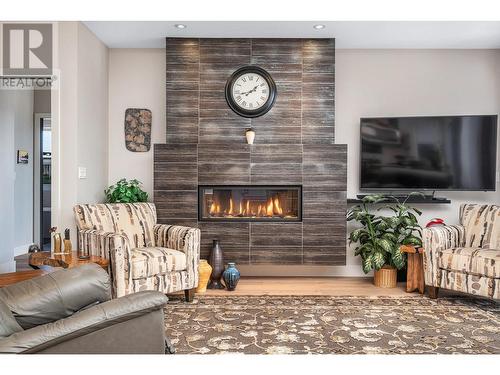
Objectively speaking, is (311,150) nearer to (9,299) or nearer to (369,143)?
(369,143)

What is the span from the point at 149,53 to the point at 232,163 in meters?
1.60

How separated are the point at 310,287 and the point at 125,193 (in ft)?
6.91

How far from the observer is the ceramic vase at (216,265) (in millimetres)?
4215

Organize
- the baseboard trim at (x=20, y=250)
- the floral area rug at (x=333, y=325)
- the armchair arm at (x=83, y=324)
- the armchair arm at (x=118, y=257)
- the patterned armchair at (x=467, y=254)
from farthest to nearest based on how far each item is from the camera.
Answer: the baseboard trim at (x=20, y=250) → the patterned armchair at (x=467, y=254) → the armchair arm at (x=118, y=257) → the floral area rug at (x=333, y=325) → the armchair arm at (x=83, y=324)

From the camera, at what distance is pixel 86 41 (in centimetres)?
411

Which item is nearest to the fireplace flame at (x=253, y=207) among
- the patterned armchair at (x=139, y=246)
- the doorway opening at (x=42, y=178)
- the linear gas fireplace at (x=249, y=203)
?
the linear gas fireplace at (x=249, y=203)

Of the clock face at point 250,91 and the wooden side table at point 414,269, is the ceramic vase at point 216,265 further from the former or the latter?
the wooden side table at point 414,269

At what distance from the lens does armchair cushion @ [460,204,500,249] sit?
387 centimetres

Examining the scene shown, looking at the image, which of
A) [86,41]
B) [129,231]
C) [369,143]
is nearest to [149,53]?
[86,41]

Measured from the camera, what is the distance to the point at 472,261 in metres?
3.54

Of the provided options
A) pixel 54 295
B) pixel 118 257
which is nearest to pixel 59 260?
pixel 118 257

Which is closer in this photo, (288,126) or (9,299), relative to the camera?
(9,299)
